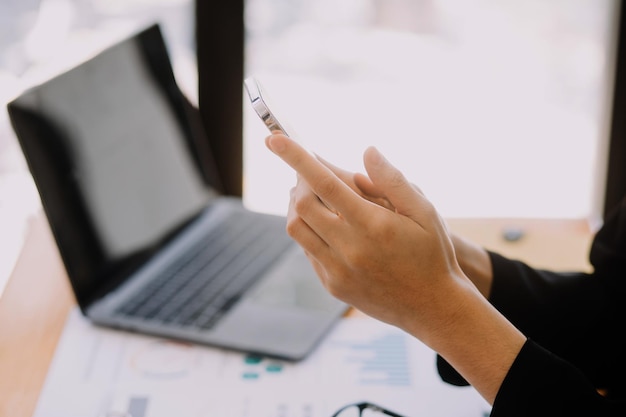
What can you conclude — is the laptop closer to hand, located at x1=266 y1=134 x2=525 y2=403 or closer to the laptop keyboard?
the laptop keyboard

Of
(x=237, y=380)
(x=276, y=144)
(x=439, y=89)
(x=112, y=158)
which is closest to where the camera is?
(x=276, y=144)

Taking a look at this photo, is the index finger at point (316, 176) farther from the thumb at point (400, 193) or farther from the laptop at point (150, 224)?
the laptop at point (150, 224)

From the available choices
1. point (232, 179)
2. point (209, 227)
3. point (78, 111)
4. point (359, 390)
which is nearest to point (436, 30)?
point (232, 179)

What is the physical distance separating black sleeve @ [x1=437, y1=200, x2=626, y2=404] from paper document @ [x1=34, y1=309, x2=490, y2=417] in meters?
0.12

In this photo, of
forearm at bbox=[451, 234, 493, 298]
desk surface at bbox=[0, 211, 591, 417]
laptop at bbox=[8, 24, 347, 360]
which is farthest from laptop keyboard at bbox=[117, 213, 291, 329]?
forearm at bbox=[451, 234, 493, 298]

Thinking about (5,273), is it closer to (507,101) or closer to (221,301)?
(221,301)

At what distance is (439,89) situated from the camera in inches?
68.1

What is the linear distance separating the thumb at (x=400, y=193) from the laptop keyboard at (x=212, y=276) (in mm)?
351

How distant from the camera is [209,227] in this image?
4.04 ft

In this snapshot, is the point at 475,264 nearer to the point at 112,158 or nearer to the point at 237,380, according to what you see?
the point at 237,380

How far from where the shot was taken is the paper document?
87 centimetres

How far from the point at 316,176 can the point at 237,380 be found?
0.31m

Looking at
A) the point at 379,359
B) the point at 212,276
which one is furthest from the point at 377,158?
the point at 212,276

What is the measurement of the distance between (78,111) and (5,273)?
290 millimetres
